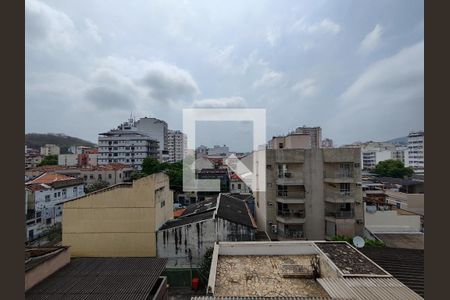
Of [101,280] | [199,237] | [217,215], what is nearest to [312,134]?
[217,215]

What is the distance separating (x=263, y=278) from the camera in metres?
6.80

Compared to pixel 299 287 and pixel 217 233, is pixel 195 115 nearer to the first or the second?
pixel 217 233

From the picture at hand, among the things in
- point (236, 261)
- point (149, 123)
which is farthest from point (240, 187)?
point (149, 123)

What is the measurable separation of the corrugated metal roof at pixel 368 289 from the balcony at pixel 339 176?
9136 millimetres

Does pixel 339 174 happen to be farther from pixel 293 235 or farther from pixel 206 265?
pixel 206 265

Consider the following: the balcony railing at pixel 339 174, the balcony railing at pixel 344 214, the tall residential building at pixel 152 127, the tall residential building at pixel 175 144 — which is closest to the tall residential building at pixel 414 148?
the balcony railing at pixel 339 174

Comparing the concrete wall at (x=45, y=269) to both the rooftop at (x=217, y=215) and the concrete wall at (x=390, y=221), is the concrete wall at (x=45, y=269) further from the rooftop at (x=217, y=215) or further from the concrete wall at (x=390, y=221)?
the concrete wall at (x=390, y=221)

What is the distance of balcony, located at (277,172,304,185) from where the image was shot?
582 inches

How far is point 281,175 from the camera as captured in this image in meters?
15.1

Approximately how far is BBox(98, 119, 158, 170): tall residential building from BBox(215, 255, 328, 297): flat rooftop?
43.9m

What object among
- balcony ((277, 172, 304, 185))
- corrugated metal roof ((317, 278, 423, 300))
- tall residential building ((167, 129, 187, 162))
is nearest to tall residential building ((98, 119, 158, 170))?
tall residential building ((167, 129, 187, 162))

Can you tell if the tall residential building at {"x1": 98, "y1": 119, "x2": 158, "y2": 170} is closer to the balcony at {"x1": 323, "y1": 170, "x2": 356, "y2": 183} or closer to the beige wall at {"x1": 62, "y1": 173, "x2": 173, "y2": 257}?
the beige wall at {"x1": 62, "y1": 173, "x2": 173, "y2": 257}

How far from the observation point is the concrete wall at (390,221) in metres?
15.9

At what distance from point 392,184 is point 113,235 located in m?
28.5
